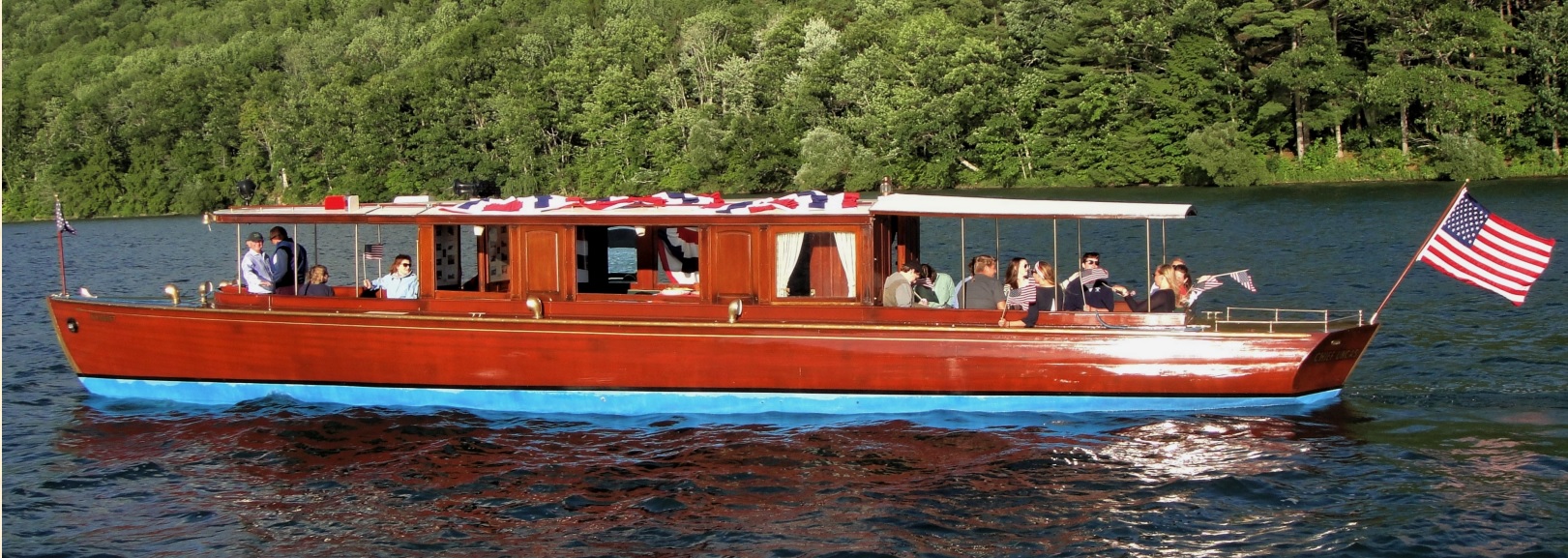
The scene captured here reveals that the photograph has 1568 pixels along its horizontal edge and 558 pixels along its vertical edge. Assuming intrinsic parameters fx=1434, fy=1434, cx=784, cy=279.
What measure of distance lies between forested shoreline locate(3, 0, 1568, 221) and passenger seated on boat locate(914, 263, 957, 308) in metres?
50.9

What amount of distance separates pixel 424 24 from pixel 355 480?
90591 mm

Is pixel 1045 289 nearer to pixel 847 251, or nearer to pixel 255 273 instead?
pixel 847 251

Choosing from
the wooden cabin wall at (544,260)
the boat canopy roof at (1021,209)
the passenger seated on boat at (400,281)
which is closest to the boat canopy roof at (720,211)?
the boat canopy roof at (1021,209)

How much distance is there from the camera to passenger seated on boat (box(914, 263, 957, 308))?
61.0 feet

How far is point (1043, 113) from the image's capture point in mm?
72812

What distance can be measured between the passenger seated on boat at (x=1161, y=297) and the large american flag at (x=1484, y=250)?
9.61ft

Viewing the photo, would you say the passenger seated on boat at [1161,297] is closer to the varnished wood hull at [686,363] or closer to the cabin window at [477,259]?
the varnished wood hull at [686,363]

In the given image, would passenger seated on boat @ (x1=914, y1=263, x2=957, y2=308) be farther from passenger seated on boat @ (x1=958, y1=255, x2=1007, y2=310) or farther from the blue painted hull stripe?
the blue painted hull stripe

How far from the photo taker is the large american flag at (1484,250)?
16.7 meters

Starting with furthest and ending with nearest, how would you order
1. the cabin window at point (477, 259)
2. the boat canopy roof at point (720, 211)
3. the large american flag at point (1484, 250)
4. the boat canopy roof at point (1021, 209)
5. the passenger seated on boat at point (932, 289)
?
1. the cabin window at point (477, 259)
2. the passenger seated on boat at point (932, 289)
3. the boat canopy roof at point (720, 211)
4. the boat canopy roof at point (1021, 209)
5. the large american flag at point (1484, 250)

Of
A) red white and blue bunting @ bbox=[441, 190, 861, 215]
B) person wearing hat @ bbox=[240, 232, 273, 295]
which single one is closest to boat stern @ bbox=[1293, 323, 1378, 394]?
red white and blue bunting @ bbox=[441, 190, 861, 215]

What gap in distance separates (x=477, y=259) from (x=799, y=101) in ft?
194

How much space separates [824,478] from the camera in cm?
1584

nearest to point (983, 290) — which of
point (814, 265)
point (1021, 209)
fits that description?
point (1021, 209)
